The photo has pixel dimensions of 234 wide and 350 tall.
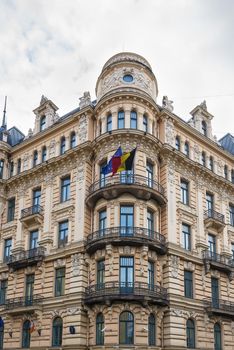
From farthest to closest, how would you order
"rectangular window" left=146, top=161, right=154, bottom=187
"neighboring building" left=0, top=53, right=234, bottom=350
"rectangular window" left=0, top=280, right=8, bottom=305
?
"rectangular window" left=0, top=280, right=8, bottom=305
"rectangular window" left=146, top=161, right=154, bottom=187
"neighboring building" left=0, top=53, right=234, bottom=350

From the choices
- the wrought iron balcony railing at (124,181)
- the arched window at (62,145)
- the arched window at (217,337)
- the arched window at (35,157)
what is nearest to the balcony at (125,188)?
the wrought iron balcony railing at (124,181)

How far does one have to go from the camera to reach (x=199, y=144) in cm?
4603

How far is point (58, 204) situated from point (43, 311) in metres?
9.35

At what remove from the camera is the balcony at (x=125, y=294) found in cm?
3316

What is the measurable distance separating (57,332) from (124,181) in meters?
13.3

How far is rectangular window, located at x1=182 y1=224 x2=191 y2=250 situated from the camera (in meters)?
39.9

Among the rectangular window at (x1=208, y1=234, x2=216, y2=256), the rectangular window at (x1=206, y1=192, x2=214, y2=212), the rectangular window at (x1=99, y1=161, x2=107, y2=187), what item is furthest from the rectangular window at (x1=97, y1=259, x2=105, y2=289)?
the rectangular window at (x1=206, y1=192, x2=214, y2=212)

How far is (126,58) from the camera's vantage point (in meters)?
42.8

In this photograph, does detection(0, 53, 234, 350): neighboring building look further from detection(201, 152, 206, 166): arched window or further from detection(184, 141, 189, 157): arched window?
detection(201, 152, 206, 166): arched window

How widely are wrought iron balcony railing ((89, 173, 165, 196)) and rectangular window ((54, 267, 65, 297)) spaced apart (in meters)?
7.26

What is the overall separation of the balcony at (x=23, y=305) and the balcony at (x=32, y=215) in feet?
22.7

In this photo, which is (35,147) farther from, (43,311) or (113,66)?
(43,311)

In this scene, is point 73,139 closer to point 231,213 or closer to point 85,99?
point 85,99

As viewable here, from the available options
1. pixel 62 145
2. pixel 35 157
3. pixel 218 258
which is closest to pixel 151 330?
pixel 218 258
